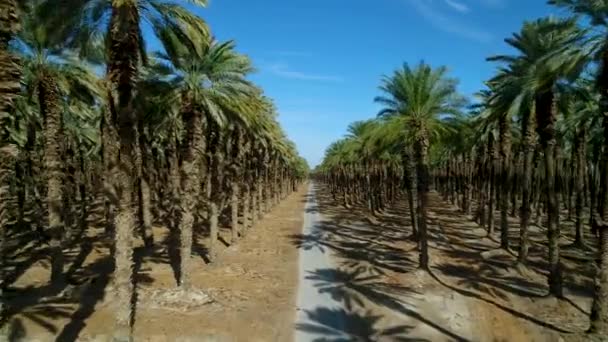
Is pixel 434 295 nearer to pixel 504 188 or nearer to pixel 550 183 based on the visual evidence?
pixel 550 183

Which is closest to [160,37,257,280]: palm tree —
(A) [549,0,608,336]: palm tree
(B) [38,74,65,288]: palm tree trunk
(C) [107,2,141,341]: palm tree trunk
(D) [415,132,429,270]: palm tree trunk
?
(B) [38,74,65,288]: palm tree trunk

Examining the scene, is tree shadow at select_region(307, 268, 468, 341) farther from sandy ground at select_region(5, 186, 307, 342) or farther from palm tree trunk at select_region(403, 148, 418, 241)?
palm tree trunk at select_region(403, 148, 418, 241)

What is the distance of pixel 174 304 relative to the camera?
1705 centimetres

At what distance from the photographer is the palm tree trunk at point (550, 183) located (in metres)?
17.5

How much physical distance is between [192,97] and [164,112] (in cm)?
356

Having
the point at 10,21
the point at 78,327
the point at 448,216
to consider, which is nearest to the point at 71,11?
the point at 10,21

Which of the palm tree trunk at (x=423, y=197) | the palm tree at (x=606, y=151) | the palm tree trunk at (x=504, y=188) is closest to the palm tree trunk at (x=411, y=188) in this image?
the palm tree trunk at (x=504, y=188)

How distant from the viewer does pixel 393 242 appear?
30.9 metres

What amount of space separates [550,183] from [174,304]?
13.3 m

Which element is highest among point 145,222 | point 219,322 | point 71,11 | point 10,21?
point 71,11

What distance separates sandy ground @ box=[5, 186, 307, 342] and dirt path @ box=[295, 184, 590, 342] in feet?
3.52

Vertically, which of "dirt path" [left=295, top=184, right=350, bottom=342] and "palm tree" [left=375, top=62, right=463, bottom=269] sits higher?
"palm tree" [left=375, top=62, right=463, bottom=269]

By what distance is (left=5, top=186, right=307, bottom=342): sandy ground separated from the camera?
46.5ft

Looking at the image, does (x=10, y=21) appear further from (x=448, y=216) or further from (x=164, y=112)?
(x=448, y=216)
